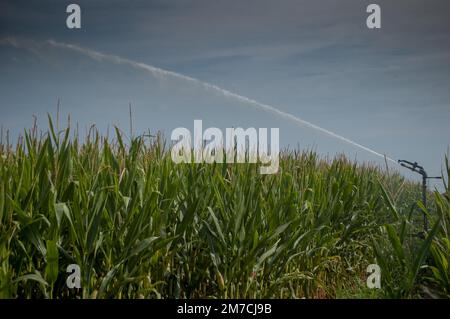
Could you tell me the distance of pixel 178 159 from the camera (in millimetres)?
4684

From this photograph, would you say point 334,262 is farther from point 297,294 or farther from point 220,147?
point 220,147

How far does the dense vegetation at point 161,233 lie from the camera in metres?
3.22

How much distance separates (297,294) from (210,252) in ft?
3.76

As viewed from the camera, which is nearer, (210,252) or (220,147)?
(210,252)

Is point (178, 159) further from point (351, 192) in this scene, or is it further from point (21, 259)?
point (351, 192)

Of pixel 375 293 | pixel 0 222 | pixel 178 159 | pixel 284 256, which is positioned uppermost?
pixel 178 159

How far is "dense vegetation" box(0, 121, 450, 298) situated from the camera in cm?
322

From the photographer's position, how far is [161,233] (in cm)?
354

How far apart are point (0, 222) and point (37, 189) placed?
1.27 ft
